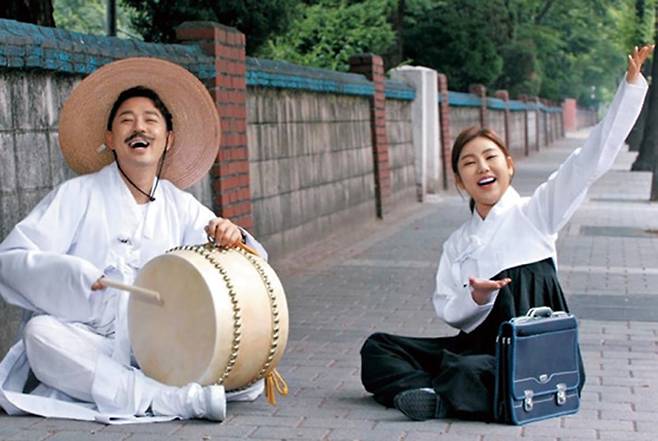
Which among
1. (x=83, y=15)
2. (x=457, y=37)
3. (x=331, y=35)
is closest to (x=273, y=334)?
(x=331, y=35)

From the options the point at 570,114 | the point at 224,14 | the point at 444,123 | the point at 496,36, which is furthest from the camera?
the point at 570,114

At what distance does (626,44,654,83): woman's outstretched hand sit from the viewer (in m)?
5.48

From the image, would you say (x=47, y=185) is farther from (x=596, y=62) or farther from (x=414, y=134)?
(x=596, y=62)

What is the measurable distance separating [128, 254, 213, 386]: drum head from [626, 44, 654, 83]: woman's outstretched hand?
73.6 inches

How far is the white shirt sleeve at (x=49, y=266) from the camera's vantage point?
19.6ft

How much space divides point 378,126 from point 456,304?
37.2 ft

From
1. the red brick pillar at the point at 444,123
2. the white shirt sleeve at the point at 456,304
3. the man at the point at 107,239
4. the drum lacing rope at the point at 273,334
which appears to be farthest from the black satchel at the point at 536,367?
the red brick pillar at the point at 444,123

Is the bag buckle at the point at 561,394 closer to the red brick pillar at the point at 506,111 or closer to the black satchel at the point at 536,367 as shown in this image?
the black satchel at the point at 536,367

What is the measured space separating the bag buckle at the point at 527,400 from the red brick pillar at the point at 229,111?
4.95 m

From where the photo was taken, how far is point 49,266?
19.6ft

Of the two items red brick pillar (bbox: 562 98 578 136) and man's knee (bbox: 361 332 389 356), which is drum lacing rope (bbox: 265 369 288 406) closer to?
man's knee (bbox: 361 332 389 356)

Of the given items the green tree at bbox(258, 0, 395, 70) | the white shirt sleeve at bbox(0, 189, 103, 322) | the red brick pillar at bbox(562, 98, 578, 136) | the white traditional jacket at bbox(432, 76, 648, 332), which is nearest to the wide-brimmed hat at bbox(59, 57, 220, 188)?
the white shirt sleeve at bbox(0, 189, 103, 322)

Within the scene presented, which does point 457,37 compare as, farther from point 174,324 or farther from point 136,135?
point 174,324

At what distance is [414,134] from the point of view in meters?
20.7
